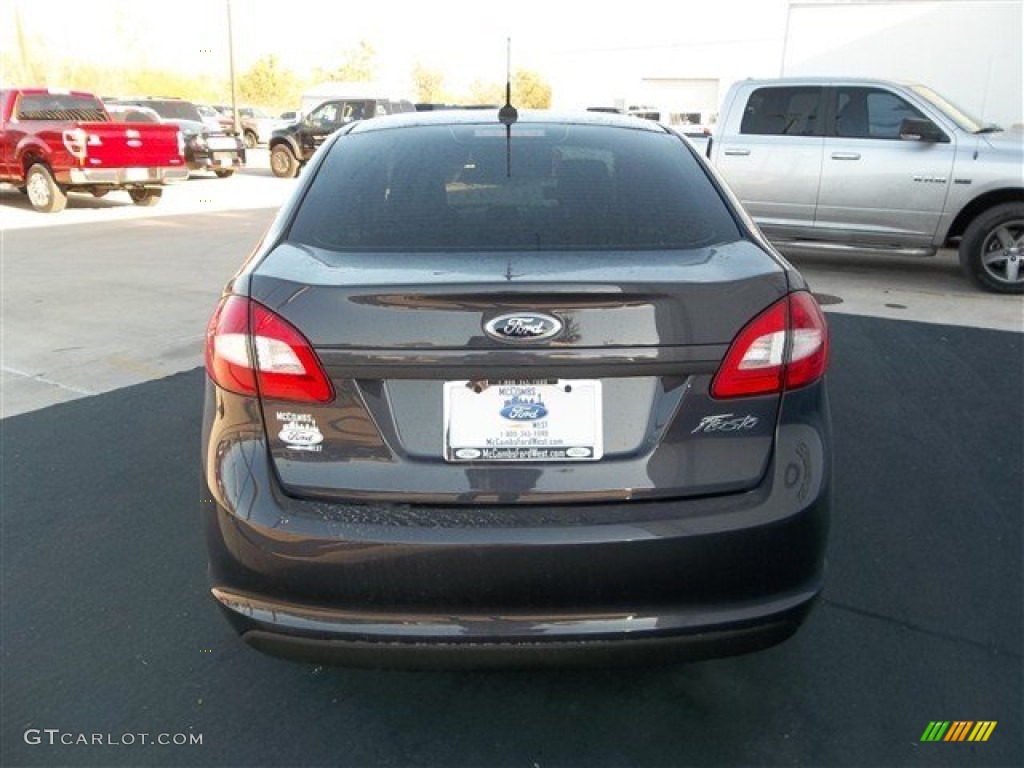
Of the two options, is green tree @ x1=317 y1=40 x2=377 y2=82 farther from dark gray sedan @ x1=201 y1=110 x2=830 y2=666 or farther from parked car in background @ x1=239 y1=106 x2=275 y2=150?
dark gray sedan @ x1=201 y1=110 x2=830 y2=666

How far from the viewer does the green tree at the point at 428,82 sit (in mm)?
74812

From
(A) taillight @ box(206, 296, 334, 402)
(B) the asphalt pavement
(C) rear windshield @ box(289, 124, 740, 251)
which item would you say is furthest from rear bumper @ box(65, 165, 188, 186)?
(A) taillight @ box(206, 296, 334, 402)

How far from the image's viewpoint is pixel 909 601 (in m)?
3.01

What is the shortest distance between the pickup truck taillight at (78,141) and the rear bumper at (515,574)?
43.1 feet

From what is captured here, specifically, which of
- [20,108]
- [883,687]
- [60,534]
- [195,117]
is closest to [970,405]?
[883,687]

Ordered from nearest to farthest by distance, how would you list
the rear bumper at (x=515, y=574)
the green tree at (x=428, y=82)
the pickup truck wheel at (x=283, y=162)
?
the rear bumper at (x=515, y=574)
the pickup truck wheel at (x=283, y=162)
the green tree at (x=428, y=82)

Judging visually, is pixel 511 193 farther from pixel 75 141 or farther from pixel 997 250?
pixel 75 141

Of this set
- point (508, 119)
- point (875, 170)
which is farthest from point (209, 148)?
point (508, 119)

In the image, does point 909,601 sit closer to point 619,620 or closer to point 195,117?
Result: point 619,620

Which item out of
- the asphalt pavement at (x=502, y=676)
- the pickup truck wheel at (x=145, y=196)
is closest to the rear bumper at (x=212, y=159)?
the pickup truck wheel at (x=145, y=196)

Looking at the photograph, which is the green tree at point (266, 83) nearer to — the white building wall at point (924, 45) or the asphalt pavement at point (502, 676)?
the white building wall at point (924, 45)

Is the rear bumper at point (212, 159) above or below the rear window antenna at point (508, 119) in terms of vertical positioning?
below

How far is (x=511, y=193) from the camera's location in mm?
2605

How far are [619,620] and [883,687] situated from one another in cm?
109
